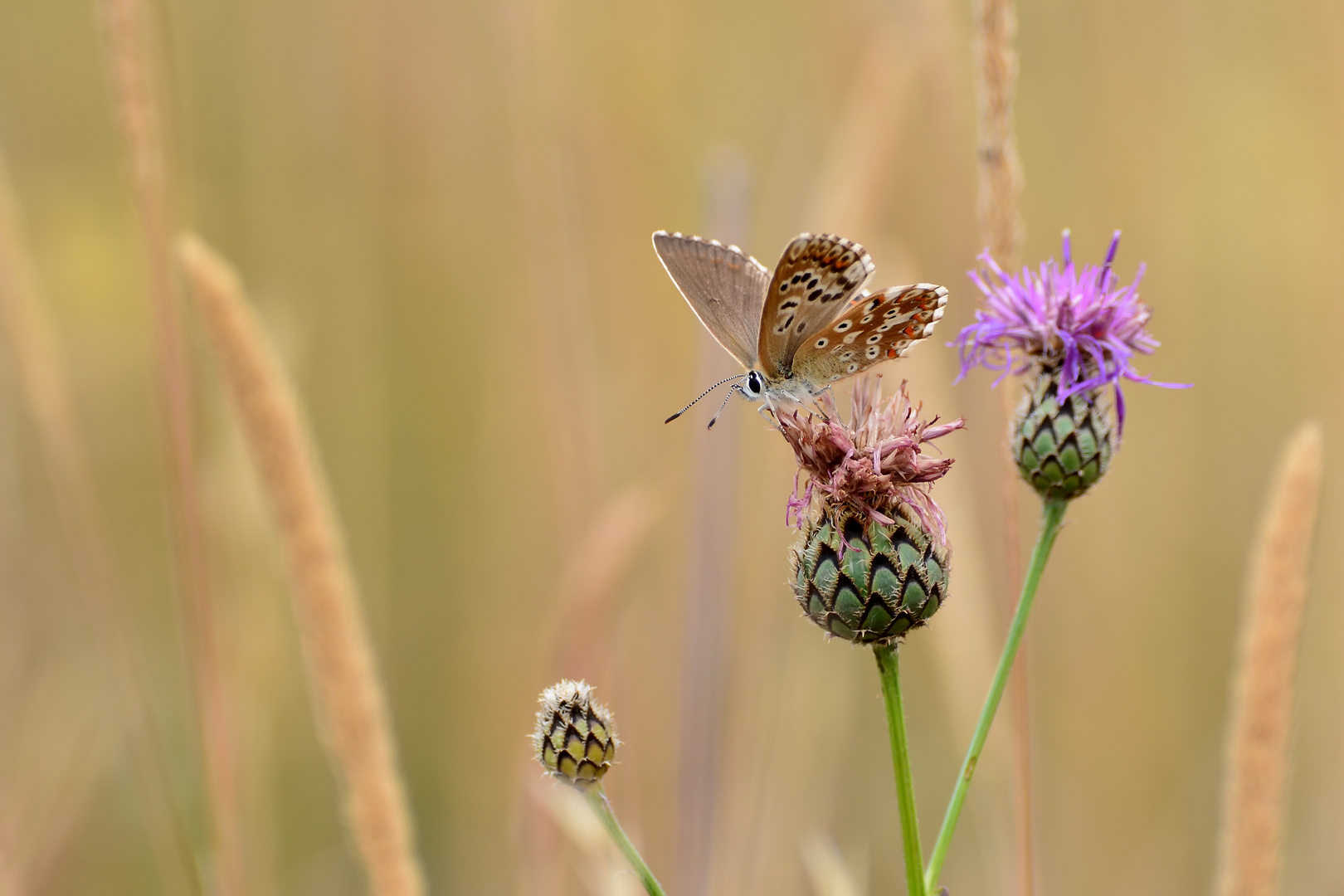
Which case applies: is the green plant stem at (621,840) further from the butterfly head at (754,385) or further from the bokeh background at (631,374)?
the bokeh background at (631,374)

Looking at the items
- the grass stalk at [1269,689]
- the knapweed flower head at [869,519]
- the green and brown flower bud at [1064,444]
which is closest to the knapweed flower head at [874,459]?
the knapweed flower head at [869,519]

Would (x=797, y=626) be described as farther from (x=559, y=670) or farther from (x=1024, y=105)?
(x=1024, y=105)

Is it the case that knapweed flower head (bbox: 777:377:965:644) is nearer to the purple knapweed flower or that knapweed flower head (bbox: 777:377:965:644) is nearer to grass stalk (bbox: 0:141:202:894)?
the purple knapweed flower

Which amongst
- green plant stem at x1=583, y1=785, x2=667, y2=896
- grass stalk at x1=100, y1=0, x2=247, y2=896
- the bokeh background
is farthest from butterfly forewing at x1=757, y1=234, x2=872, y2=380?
grass stalk at x1=100, y1=0, x2=247, y2=896

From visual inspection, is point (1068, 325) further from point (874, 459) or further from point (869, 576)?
point (869, 576)

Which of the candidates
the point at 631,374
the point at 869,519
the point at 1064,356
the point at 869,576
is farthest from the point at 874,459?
the point at 631,374

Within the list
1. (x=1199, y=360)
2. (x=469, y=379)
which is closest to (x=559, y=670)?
(x=469, y=379)

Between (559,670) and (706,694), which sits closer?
(559,670)
